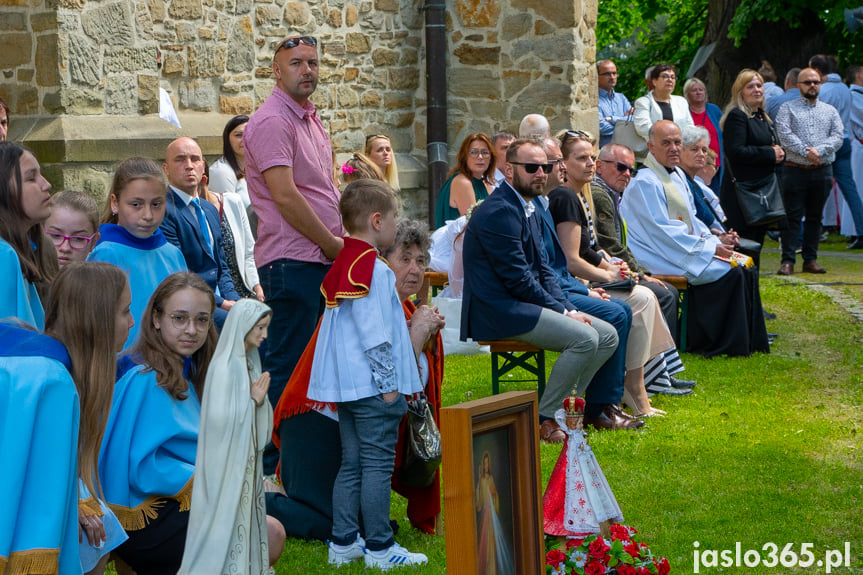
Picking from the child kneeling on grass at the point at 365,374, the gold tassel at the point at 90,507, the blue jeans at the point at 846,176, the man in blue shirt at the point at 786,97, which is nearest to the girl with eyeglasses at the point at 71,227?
the child kneeling on grass at the point at 365,374

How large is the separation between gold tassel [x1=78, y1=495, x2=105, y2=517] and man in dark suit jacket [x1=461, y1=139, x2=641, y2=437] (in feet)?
11.6

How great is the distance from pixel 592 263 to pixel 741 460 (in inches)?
80.6

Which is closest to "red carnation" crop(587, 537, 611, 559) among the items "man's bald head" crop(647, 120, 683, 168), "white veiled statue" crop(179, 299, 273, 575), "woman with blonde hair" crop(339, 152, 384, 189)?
"white veiled statue" crop(179, 299, 273, 575)

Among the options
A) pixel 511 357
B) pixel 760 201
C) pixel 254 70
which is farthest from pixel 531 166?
pixel 254 70

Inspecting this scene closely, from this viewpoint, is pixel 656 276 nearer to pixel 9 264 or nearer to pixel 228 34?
pixel 228 34

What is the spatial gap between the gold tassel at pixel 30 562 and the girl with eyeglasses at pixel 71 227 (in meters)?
2.12

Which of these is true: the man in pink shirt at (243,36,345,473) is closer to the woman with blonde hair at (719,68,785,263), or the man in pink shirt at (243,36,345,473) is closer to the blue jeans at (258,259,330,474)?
the blue jeans at (258,259,330,474)

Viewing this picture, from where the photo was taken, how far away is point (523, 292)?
6.59 m

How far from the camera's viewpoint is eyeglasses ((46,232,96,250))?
4.82 m

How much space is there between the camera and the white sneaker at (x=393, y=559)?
445 centimetres

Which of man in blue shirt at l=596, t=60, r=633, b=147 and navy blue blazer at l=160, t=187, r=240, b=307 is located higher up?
man in blue shirt at l=596, t=60, r=633, b=147

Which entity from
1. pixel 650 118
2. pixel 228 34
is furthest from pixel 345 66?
pixel 650 118

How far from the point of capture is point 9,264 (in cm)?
381

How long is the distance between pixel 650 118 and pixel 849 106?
14.8 feet
